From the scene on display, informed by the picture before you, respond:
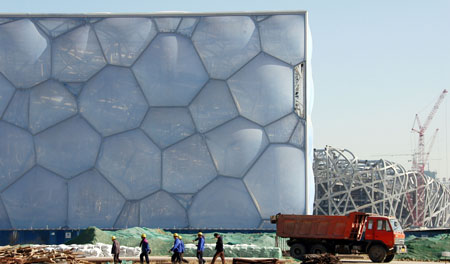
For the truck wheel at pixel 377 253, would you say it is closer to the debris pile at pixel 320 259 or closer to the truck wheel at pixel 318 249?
the truck wheel at pixel 318 249

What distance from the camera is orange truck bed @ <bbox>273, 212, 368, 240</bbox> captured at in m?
21.5

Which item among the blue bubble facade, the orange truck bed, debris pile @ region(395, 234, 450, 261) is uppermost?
the blue bubble facade

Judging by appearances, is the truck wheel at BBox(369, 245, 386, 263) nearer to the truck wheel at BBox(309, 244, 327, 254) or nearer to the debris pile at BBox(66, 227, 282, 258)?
the truck wheel at BBox(309, 244, 327, 254)

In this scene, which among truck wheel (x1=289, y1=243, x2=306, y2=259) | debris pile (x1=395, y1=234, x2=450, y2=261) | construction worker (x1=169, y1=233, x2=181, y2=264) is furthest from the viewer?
debris pile (x1=395, y1=234, x2=450, y2=261)

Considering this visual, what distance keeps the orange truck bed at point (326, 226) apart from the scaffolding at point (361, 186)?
3727cm

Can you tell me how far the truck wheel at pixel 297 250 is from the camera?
2178 centimetres

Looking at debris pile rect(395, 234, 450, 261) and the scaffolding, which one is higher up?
the scaffolding

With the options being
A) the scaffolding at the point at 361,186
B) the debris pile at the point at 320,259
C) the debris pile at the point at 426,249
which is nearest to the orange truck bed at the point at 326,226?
the debris pile at the point at 426,249

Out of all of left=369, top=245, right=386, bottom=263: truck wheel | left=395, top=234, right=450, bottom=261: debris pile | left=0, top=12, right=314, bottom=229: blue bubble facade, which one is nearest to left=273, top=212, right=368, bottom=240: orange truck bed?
left=369, top=245, right=386, bottom=263: truck wheel

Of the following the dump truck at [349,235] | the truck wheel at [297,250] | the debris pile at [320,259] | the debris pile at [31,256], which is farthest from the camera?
the truck wheel at [297,250]

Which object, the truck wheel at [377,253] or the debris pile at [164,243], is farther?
the debris pile at [164,243]

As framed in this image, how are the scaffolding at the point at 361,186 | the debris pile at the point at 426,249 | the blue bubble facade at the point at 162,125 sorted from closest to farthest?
the debris pile at the point at 426,249
the blue bubble facade at the point at 162,125
the scaffolding at the point at 361,186

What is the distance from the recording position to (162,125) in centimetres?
2933

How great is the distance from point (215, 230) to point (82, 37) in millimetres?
8908
